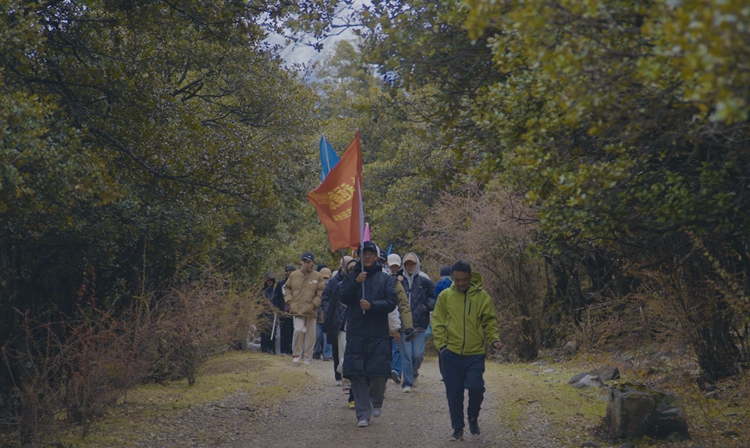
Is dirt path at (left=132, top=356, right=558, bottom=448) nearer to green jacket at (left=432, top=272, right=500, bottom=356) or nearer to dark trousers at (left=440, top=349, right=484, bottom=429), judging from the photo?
dark trousers at (left=440, top=349, right=484, bottom=429)

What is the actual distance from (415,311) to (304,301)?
3.48 meters

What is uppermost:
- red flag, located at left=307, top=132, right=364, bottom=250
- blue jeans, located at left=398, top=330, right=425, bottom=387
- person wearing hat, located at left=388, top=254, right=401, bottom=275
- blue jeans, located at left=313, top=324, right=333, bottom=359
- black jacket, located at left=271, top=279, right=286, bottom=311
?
Answer: red flag, located at left=307, top=132, right=364, bottom=250

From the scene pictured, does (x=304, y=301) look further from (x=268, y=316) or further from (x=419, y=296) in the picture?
(x=268, y=316)

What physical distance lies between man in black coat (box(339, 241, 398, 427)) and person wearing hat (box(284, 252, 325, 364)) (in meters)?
5.59

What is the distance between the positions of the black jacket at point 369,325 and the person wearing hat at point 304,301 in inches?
221

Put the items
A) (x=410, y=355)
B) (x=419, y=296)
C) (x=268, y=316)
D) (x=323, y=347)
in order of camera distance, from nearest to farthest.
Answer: (x=410, y=355), (x=419, y=296), (x=268, y=316), (x=323, y=347)

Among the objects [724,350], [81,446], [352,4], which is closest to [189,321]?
[81,446]

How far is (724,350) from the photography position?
935cm

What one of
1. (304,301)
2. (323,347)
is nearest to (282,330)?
(323,347)

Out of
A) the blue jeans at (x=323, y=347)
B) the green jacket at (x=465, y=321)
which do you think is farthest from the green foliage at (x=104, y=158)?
the blue jeans at (x=323, y=347)

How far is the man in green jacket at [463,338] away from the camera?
8289mm

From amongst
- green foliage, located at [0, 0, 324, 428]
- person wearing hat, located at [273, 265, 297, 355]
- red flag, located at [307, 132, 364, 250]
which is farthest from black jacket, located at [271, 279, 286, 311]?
red flag, located at [307, 132, 364, 250]

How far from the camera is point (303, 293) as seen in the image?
14977 millimetres

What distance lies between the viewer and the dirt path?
8.42 m
